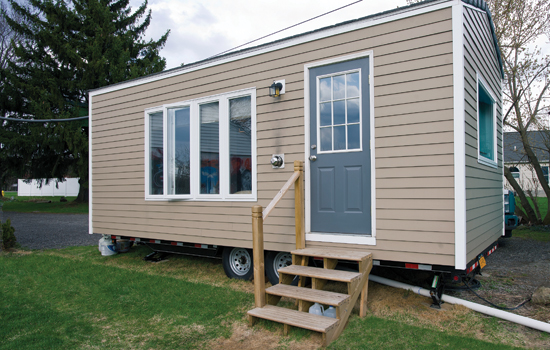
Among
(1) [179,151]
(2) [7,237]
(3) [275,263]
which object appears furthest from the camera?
(2) [7,237]

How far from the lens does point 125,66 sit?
1571 cm

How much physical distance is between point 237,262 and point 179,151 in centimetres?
187

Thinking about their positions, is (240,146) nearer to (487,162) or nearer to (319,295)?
(319,295)

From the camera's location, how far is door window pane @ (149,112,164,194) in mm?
5723

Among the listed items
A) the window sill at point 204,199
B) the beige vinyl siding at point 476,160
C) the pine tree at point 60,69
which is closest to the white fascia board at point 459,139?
the beige vinyl siding at point 476,160

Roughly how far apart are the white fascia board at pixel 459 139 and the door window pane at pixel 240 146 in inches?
95.7

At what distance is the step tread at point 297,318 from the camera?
2924 mm

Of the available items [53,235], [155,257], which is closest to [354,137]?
[155,257]

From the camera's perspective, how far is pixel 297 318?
312cm

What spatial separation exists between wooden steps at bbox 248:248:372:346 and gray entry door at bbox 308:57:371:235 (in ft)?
1.36

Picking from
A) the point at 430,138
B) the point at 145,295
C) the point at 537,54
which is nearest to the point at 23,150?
the point at 145,295

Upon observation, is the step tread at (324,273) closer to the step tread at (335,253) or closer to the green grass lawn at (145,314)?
the step tread at (335,253)

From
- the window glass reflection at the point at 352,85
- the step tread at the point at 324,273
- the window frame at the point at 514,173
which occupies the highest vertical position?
the window glass reflection at the point at 352,85

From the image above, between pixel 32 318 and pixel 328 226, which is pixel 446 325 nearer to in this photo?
pixel 328 226
